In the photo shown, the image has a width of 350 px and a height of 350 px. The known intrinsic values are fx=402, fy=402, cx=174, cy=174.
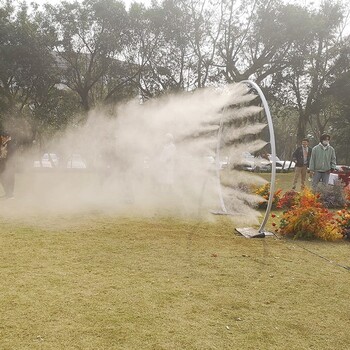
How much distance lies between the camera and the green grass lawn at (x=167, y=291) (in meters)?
3.53

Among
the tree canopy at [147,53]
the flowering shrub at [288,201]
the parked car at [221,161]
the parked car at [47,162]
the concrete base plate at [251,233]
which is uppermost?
the tree canopy at [147,53]

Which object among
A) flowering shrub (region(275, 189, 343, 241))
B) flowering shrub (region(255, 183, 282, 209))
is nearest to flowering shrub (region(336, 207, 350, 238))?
flowering shrub (region(275, 189, 343, 241))

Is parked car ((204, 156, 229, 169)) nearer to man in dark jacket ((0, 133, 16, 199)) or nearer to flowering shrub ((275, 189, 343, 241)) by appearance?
flowering shrub ((275, 189, 343, 241))

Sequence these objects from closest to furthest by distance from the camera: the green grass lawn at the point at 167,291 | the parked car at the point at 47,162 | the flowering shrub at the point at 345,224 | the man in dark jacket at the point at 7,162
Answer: the green grass lawn at the point at 167,291
the flowering shrub at the point at 345,224
the man in dark jacket at the point at 7,162
the parked car at the point at 47,162

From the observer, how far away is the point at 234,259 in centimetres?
603

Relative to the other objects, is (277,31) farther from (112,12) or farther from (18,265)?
(18,265)

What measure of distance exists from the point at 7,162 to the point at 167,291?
29.3ft

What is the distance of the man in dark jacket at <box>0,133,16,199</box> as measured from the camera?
1175 centimetres

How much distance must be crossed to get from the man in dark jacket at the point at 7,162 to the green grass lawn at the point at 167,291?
4.76 metres

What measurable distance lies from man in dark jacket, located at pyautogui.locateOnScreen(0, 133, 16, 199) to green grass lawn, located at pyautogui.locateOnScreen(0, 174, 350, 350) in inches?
187

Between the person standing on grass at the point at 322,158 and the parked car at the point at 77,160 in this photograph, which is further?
the parked car at the point at 77,160

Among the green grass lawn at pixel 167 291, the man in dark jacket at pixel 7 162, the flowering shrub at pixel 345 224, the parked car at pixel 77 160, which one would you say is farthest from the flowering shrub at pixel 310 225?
the parked car at pixel 77 160

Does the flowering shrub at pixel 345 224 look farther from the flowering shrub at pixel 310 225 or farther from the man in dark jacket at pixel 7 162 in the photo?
the man in dark jacket at pixel 7 162

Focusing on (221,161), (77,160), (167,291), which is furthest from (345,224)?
(77,160)
